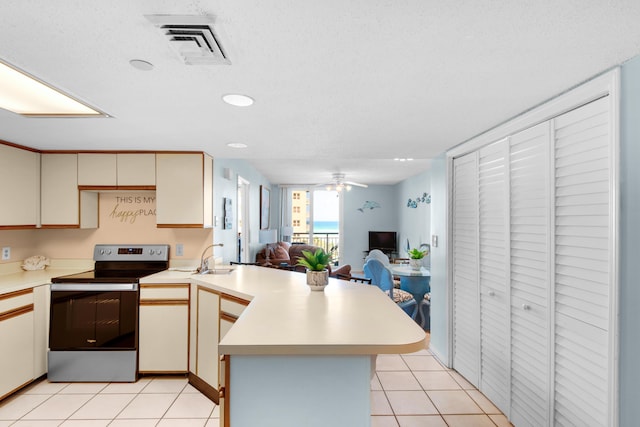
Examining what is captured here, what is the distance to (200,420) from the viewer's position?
2.36 metres

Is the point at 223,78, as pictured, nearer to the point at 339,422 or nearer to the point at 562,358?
the point at 339,422

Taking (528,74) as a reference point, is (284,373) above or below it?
below

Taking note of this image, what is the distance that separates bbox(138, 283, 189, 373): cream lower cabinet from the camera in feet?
9.62

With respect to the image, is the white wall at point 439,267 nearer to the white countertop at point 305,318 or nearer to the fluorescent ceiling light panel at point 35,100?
the white countertop at point 305,318

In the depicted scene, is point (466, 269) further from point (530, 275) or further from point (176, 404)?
point (176, 404)

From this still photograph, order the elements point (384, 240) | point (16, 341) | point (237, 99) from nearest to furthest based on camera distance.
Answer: point (237, 99), point (16, 341), point (384, 240)

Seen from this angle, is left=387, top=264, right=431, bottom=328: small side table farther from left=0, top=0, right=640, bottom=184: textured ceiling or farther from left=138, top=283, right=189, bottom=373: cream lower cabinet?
left=138, top=283, right=189, bottom=373: cream lower cabinet

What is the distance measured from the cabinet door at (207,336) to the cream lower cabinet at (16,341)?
4.42ft

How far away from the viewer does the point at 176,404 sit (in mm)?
2568

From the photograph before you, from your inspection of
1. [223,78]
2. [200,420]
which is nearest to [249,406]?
[200,420]

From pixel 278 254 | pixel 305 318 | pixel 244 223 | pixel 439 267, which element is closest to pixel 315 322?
pixel 305 318

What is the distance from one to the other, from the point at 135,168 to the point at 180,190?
19.4 inches

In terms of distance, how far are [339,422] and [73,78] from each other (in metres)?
2.05

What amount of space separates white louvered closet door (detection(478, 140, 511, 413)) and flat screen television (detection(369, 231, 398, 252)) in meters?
5.73
